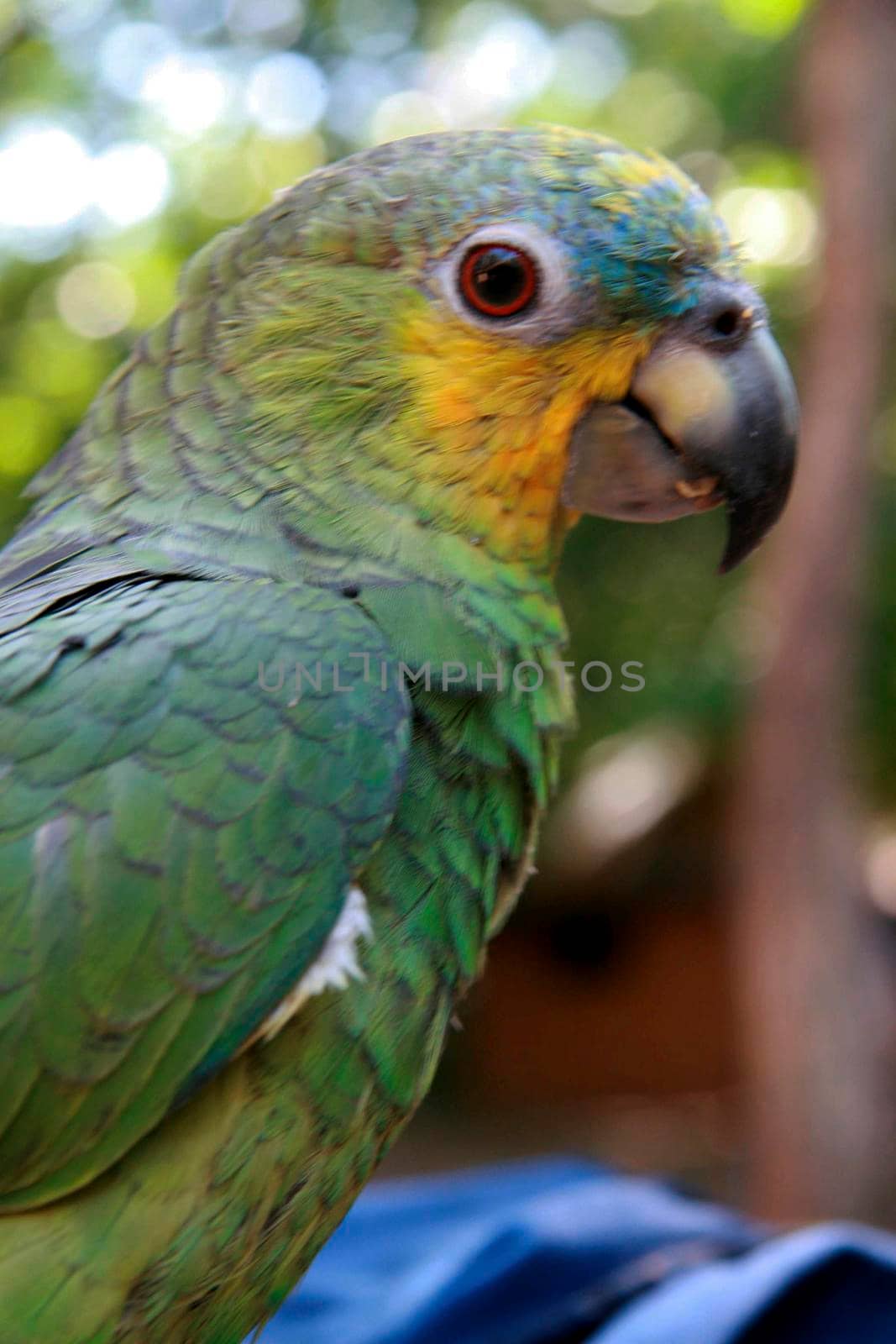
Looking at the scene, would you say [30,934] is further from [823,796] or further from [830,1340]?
[823,796]

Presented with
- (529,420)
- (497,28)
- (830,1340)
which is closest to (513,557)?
(529,420)

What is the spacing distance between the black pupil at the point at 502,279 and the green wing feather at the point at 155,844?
0.43m

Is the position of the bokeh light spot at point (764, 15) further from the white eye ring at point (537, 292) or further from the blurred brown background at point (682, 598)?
the white eye ring at point (537, 292)

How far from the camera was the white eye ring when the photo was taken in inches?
53.1

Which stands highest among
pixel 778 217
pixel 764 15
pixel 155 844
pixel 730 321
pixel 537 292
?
pixel 764 15

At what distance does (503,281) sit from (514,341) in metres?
0.07

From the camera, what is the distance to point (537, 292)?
135 centimetres

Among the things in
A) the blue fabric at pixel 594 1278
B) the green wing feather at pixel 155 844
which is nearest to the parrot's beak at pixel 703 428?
the green wing feather at pixel 155 844

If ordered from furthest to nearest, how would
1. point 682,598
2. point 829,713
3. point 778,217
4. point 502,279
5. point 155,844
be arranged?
point 682,598
point 778,217
point 829,713
point 502,279
point 155,844

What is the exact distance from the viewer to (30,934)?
3.55ft

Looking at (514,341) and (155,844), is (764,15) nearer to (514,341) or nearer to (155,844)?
(514,341)

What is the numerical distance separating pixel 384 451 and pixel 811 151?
11.5 feet

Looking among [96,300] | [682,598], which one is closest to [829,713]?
[682,598]

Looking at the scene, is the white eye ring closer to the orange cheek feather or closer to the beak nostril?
the orange cheek feather
